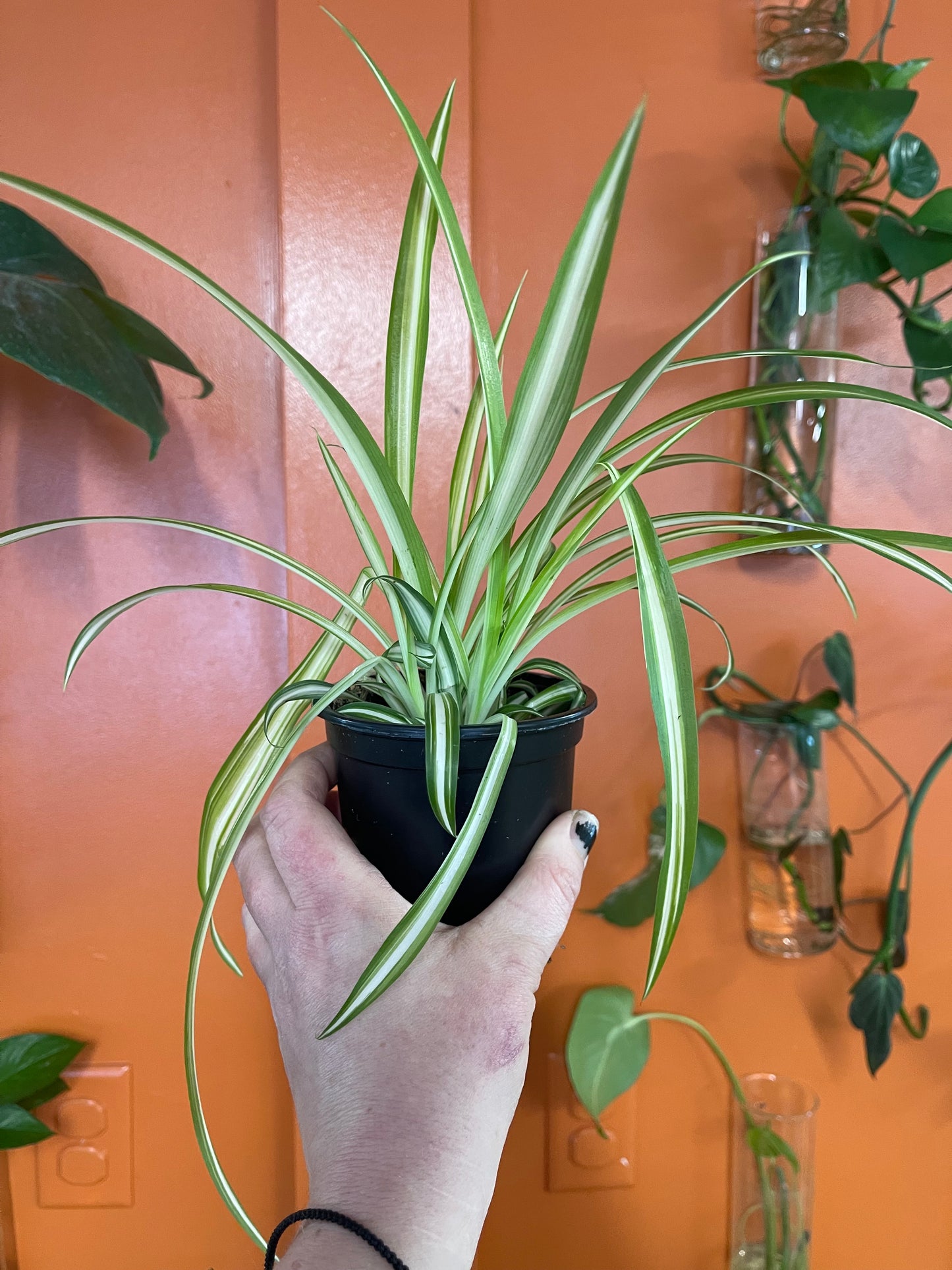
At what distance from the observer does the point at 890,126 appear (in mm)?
876

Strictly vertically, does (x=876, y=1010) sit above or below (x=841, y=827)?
below

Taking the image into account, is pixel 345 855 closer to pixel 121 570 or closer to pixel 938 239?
pixel 121 570

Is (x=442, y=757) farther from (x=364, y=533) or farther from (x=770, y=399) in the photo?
(x=770, y=399)

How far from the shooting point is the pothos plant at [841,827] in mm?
1054

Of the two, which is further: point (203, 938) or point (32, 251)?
point (32, 251)

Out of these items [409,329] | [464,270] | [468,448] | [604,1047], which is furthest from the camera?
[604,1047]

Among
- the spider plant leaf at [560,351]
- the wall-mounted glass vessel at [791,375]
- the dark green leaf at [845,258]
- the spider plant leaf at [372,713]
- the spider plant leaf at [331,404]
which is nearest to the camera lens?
the spider plant leaf at [560,351]

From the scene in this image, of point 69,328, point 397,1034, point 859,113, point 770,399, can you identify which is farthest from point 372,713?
point 859,113

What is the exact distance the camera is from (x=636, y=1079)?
110cm

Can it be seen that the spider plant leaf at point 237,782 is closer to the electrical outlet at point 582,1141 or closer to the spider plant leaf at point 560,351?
the spider plant leaf at point 560,351

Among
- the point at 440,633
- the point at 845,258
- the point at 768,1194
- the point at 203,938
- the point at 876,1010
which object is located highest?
the point at 845,258

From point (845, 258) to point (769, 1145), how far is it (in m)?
1.05

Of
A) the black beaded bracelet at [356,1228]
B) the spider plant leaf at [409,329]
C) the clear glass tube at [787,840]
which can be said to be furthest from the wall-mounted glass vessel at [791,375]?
the black beaded bracelet at [356,1228]

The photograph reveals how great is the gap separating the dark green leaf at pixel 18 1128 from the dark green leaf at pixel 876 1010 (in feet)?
3.20
